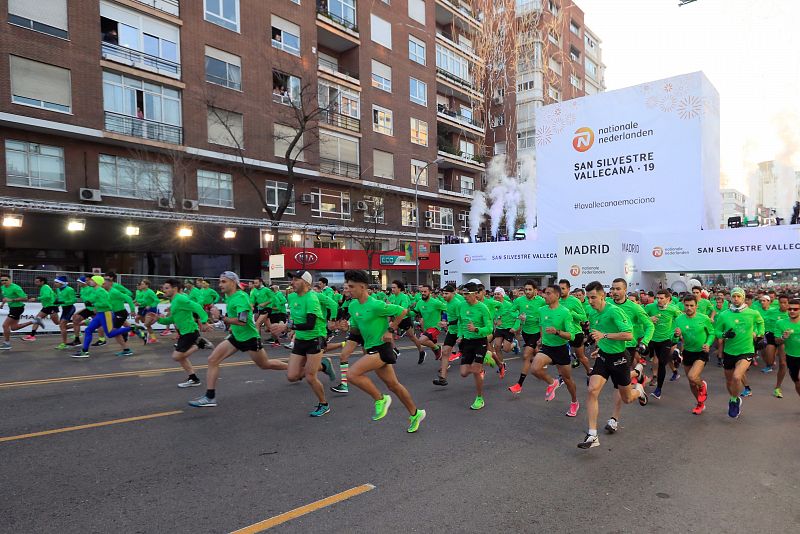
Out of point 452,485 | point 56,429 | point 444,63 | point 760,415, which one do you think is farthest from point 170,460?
point 444,63

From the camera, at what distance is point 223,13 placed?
90.8 feet

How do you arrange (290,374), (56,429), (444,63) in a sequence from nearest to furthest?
(56,429)
(290,374)
(444,63)

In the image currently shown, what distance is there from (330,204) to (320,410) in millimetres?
27903

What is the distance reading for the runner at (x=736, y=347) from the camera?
706cm

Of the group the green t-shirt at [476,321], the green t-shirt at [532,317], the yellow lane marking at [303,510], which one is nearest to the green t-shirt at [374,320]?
the yellow lane marking at [303,510]

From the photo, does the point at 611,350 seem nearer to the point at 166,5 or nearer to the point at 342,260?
the point at 342,260

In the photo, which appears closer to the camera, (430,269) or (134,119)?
(134,119)

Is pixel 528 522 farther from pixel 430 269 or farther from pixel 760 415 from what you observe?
pixel 430 269

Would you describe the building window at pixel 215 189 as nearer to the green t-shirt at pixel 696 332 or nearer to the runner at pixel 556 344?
the runner at pixel 556 344

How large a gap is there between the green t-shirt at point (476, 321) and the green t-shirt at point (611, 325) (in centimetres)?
195

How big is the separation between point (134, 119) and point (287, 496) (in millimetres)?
24881

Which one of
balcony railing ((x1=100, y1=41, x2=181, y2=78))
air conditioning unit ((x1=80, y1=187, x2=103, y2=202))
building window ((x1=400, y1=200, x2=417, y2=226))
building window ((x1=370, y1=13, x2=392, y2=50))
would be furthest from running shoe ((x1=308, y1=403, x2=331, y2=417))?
building window ((x1=370, y1=13, x2=392, y2=50))

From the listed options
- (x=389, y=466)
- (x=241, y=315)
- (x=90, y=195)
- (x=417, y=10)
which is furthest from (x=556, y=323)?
(x=417, y=10)

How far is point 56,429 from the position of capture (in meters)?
6.11
